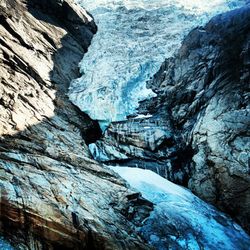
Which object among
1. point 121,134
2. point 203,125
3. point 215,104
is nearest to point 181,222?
point 203,125

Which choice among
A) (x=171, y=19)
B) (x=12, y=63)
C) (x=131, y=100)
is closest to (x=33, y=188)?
(x=12, y=63)

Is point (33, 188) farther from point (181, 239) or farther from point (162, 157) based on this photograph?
point (162, 157)

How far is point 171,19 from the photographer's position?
2639 cm

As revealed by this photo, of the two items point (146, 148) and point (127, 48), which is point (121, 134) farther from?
point (127, 48)

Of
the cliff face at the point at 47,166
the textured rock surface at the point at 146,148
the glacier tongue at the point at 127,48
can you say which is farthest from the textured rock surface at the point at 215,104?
the cliff face at the point at 47,166

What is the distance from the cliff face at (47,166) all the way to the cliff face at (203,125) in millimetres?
2299

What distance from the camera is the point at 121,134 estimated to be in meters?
15.6

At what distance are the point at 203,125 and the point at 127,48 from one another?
10149 millimetres

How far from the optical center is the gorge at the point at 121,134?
9641 mm

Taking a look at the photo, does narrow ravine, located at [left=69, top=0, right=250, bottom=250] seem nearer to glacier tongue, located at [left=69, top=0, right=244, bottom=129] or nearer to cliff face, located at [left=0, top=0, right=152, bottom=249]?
glacier tongue, located at [left=69, top=0, right=244, bottom=129]

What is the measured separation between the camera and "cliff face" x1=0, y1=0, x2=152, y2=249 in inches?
356

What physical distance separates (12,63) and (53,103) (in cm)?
231

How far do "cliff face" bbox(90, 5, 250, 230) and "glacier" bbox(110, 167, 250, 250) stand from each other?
1.81 ft

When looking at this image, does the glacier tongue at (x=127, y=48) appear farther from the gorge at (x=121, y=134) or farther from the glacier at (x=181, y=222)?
the glacier at (x=181, y=222)
